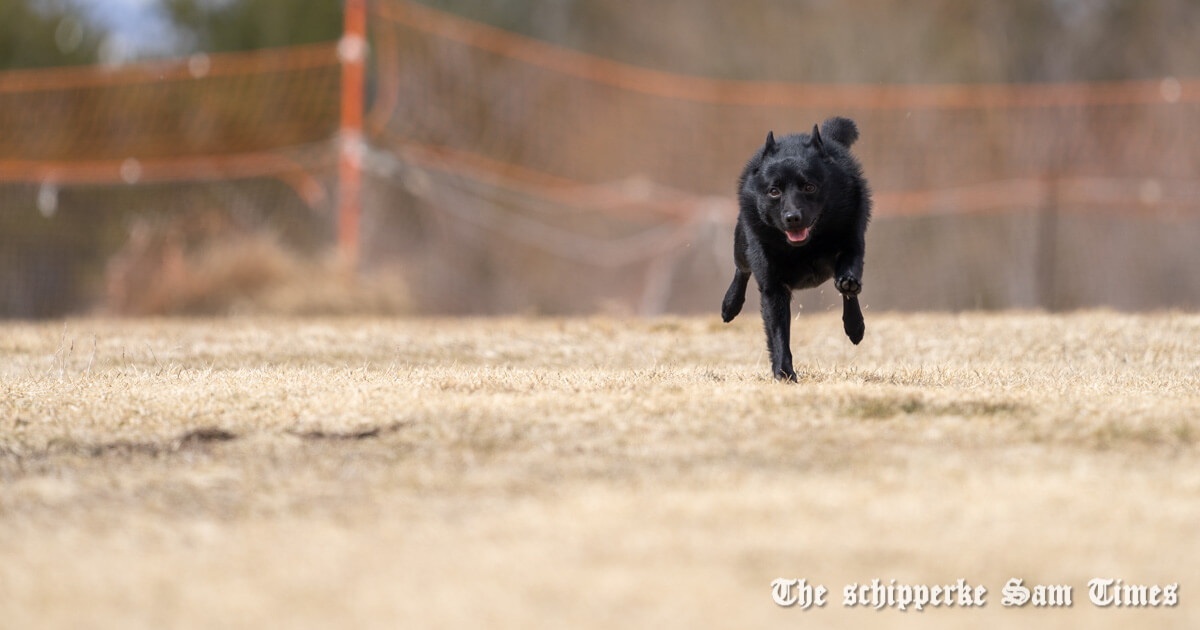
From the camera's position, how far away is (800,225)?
5.66 m

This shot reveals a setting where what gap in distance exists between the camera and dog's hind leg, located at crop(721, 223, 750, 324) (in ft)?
21.4

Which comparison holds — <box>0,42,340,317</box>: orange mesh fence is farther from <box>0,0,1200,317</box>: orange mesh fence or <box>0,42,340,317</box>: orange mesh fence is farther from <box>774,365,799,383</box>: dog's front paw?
<box>774,365,799,383</box>: dog's front paw

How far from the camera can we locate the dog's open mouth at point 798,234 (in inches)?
225

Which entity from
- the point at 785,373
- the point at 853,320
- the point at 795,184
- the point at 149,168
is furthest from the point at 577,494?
the point at 149,168

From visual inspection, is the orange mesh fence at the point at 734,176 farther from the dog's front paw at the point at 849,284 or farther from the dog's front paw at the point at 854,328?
A: the dog's front paw at the point at 849,284

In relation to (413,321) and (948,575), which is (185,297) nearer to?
(413,321)

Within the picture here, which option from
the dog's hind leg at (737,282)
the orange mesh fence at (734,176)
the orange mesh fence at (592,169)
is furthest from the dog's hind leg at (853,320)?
the orange mesh fence at (734,176)

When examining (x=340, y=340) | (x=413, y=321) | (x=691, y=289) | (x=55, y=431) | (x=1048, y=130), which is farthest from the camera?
(x=1048, y=130)

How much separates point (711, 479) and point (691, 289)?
36.6 feet

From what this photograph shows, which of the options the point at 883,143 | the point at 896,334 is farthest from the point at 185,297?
the point at 883,143

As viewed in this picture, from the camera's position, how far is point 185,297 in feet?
40.2

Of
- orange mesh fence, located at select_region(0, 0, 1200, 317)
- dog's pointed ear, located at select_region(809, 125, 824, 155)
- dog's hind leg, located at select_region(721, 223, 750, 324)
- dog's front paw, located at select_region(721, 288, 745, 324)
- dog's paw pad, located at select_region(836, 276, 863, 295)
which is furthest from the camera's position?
orange mesh fence, located at select_region(0, 0, 1200, 317)

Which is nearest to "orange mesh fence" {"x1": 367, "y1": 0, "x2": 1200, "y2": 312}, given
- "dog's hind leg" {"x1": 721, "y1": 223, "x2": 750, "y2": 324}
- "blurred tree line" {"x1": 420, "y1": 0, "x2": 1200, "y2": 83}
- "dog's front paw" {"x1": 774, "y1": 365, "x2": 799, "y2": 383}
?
"blurred tree line" {"x1": 420, "y1": 0, "x2": 1200, "y2": 83}

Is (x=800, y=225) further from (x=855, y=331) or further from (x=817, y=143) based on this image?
(x=855, y=331)
